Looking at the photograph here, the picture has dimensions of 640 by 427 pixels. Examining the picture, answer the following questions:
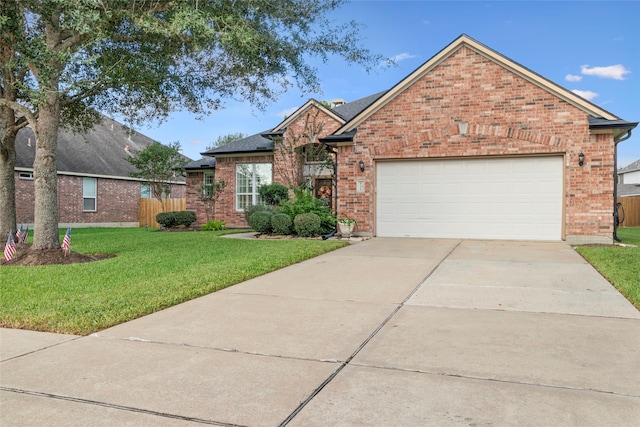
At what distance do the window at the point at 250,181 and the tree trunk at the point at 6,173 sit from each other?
8.78 metres

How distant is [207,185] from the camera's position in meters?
20.0

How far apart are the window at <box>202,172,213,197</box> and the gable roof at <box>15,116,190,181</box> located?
411cm

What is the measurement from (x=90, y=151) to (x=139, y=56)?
1918cm

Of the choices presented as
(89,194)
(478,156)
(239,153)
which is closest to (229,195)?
(239,153)

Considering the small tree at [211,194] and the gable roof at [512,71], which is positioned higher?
the gable roof at [512,71]

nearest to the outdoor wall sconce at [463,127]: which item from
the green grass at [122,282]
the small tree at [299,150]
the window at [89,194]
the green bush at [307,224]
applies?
the green bush at [307,224]

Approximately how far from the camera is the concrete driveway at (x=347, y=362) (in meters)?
2.66

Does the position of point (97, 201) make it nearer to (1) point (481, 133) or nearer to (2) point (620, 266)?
(1) point (481, 133)

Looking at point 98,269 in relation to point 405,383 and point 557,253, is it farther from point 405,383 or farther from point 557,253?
point 557,253

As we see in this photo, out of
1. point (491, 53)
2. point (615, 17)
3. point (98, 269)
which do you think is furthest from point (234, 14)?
point (615, 17)

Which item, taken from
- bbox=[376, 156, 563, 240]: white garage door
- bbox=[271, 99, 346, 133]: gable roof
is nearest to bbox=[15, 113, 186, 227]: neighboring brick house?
bbox=[271, 99, 346, 133]: gable roof

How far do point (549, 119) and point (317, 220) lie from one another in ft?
22.8

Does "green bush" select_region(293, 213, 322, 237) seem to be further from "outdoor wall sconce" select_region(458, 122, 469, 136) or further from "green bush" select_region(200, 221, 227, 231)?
"green bush" select_region(200, 221, 227, 231)

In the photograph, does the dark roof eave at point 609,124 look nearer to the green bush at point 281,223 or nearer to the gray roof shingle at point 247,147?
the green bush at point 281,223
